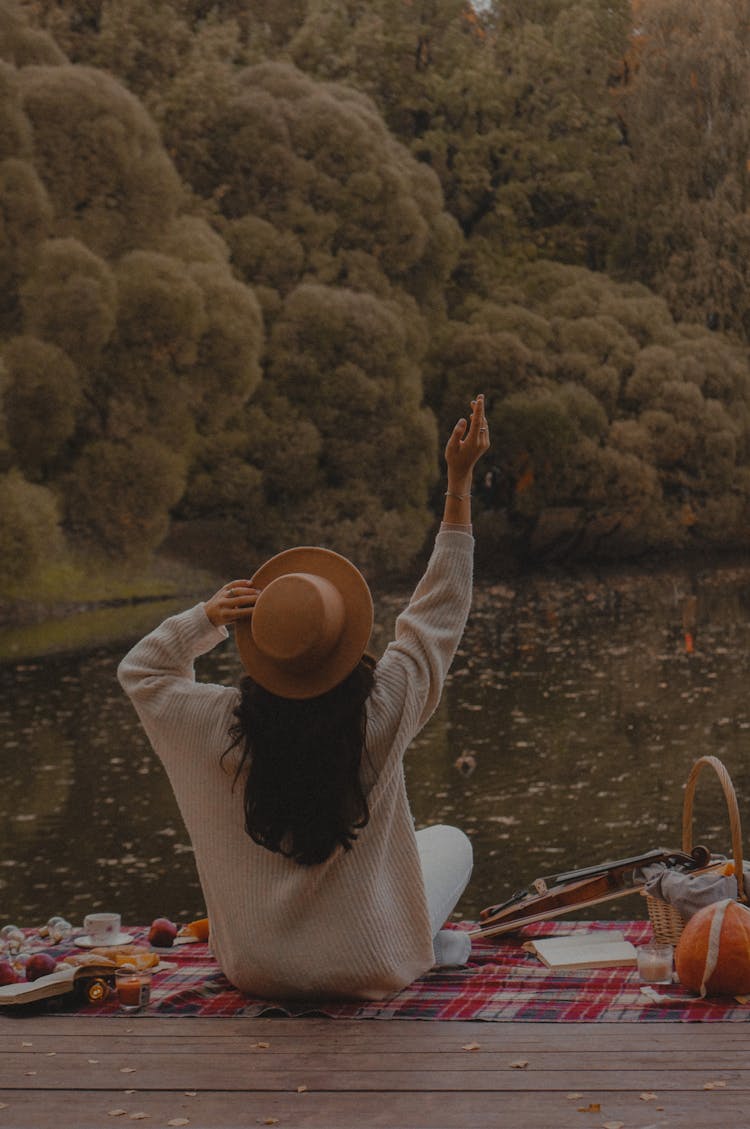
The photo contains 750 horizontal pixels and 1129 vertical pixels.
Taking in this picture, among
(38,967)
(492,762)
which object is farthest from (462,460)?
(492,762)

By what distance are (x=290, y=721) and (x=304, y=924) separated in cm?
40

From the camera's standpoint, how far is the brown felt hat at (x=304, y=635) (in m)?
2.53

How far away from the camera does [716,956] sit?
2609 mm

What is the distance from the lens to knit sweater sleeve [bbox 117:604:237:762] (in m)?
2.65

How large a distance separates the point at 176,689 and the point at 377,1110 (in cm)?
87

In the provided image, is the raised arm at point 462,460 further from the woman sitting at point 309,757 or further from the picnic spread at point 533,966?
the picnic spread at point 533,966

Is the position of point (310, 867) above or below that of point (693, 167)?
below

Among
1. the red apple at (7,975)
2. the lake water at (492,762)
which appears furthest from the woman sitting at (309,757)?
the lake water at (492,762)

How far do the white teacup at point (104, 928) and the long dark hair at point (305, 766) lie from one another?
89 cm

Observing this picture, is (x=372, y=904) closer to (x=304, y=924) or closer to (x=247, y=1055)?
(x=304, y=924)

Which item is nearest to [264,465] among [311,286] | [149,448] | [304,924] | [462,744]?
[311,286]

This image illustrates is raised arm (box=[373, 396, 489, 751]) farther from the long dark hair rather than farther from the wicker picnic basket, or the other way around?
the wicker picnic basket

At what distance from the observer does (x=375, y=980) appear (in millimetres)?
2688

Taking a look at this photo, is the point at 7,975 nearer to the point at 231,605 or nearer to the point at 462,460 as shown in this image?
the point at 231,605
